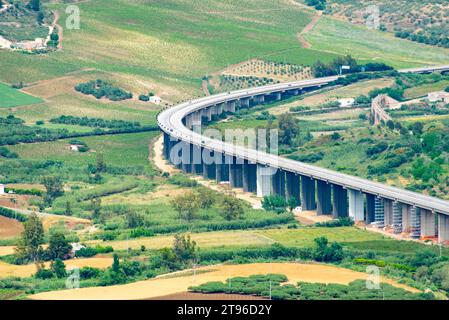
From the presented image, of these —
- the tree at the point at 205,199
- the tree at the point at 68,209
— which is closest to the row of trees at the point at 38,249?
the tree at the point at 68,209

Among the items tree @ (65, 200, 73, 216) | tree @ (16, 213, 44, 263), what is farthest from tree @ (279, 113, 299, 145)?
tree @ (16, 213, 44, 263)

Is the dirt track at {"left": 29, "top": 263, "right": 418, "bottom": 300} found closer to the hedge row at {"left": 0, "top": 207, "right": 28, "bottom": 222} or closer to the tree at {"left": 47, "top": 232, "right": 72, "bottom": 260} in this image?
the tree at {"left": 47, "top": 232, "right": 72, "bottom": 260}

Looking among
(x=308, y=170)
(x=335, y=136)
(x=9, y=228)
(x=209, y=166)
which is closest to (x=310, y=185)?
(x=308, y=170)

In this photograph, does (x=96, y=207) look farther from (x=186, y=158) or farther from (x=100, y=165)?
(x=186, y=158)

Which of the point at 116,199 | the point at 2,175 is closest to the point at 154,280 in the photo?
the point at 116,199
